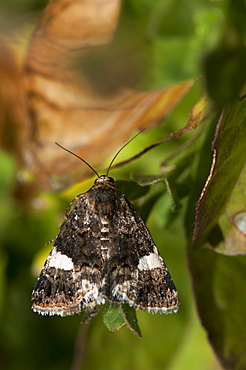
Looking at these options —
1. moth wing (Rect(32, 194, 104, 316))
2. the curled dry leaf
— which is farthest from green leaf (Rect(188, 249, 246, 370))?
the curled dry leaf

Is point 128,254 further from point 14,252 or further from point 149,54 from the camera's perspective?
point 149,54

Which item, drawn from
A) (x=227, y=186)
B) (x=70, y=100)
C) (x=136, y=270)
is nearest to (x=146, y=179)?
(x=227, y=186)

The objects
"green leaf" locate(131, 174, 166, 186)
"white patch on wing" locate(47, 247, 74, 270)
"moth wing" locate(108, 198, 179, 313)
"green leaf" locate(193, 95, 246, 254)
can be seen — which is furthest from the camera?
"white patch on wing" locate(47, 247, 74, 270)

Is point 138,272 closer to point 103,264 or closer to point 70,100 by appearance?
point 103,264

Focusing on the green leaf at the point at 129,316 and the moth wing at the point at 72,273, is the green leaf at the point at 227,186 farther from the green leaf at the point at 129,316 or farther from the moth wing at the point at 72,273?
the moth wing at the point at 72,273

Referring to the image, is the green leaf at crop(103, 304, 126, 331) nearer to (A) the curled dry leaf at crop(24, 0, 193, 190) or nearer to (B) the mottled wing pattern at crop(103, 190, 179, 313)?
(B) the mottled wing pattern at crop(103, 190, 179, 313)

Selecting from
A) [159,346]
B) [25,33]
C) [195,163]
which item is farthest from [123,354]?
[25,33]

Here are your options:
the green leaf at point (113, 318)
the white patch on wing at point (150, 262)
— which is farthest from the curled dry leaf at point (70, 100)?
the green leaf at point (113, 318)
